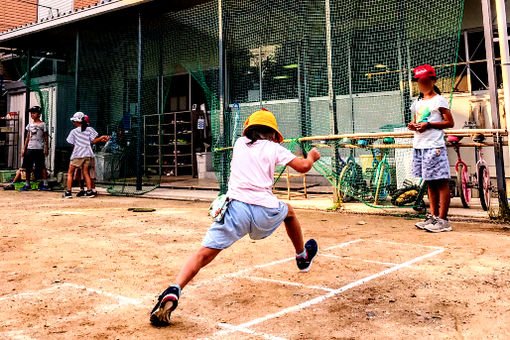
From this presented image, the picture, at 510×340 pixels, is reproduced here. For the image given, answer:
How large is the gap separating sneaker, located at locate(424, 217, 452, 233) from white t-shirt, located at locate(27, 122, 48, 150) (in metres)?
9.42

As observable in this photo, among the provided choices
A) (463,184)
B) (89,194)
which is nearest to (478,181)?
(463,184)

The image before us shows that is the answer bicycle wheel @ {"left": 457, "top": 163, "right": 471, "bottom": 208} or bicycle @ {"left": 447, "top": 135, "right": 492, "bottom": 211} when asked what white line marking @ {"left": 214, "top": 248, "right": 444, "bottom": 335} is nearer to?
bicycle @ {"left": 447, "top": 135, "right": 492, "bottom": 211}

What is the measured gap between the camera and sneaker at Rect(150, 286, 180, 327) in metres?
2.02

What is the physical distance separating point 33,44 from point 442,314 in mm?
14550

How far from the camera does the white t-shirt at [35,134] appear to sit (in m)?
9.98

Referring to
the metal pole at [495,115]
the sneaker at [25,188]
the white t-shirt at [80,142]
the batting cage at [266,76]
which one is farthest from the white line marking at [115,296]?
the sneaker at [25,188]

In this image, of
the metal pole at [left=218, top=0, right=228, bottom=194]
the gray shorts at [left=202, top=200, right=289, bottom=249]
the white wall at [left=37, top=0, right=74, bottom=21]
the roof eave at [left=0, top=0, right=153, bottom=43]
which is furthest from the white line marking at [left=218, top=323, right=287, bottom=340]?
the white wall at [left=37, top=0, right=74, bottom=21]

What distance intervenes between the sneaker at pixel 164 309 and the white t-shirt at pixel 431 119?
3.73 m

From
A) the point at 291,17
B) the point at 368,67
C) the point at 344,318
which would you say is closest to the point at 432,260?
the point at 344,318

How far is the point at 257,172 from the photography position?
2535mm

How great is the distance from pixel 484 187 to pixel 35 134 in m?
10.00

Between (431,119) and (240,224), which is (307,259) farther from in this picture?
(431,119)

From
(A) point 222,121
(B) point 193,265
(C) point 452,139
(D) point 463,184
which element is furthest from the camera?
(A) point 222,121

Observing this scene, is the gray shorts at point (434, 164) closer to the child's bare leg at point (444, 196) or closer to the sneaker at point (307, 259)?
the child's bare leg at point (444, 196)
